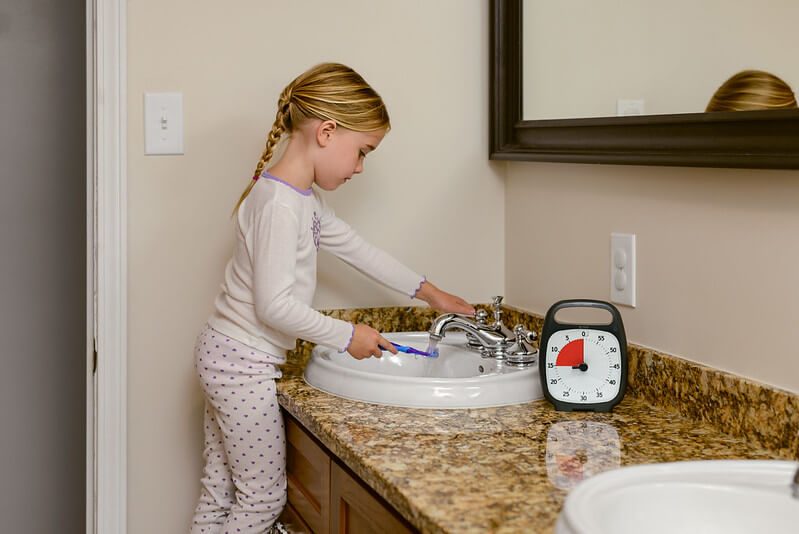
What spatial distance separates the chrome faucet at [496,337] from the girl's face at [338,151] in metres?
0.30

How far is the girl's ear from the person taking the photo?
4.71ft

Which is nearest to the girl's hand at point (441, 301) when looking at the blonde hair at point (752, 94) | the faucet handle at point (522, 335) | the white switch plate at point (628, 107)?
the faucet handle at point (522, 335)

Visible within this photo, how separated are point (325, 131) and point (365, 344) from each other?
36cm

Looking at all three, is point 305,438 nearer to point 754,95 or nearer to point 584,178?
point 584,178

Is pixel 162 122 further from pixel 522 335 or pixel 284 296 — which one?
pixel 522 335

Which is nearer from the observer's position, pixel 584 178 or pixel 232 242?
pixel 584 178

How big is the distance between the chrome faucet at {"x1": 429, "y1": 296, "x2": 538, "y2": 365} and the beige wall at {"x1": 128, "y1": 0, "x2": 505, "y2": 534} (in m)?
0.29

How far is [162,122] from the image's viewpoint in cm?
161

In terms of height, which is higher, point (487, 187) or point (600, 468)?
point (487, 187)

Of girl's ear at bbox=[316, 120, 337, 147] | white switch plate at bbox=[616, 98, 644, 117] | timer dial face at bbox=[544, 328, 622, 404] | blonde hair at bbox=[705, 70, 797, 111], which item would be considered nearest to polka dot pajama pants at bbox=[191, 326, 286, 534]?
girl's ear at bbox=[316, 120, 337, 147]

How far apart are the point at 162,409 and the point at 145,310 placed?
195 mm

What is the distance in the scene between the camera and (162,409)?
167 cm

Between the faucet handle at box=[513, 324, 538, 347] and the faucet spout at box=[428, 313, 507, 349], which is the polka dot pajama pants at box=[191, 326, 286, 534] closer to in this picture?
the faucet spout at box=[428, 313, 507, 349]

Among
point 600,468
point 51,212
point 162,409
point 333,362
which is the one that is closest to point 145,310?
point 162,409
